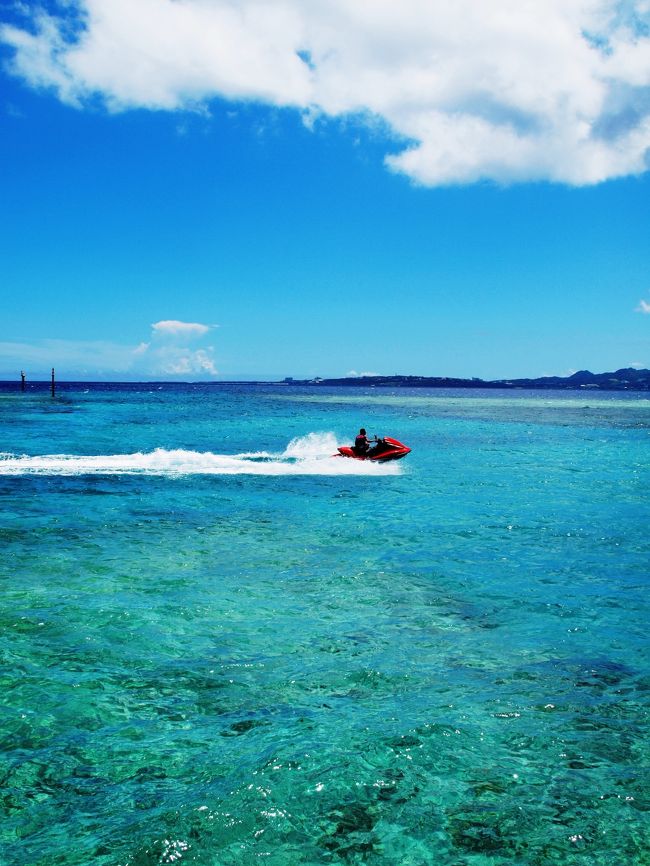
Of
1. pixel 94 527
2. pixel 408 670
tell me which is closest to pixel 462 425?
pixel 94 527

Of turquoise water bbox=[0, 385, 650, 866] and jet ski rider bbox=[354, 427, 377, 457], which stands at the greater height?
jet ski rider bbox=[354, 427, 377, 457]

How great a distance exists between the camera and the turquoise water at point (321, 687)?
241 inches

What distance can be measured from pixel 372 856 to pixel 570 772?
2705 mm

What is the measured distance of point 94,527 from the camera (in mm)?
18344

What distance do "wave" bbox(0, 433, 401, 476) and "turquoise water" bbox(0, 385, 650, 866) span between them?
8793 mm

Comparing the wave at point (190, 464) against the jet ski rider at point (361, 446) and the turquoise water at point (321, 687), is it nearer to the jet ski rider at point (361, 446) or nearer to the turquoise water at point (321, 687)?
the jet ski rider at point (361, 446)

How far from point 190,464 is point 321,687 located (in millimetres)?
24923

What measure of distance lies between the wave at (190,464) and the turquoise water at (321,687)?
28.8ft

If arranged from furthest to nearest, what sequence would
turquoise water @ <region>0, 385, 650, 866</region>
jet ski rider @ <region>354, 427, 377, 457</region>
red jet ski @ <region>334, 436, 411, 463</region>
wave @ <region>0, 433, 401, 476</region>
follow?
red jet ski @ <region>334, 436, 411, 463</region> < jet ski rider @ <region>354, 427, 377, 457</region> < wave @ <region>0, 433, 401, 476</region> < turquoise water @ <region>0, 385, 650, 866</region>

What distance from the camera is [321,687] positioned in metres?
8.91

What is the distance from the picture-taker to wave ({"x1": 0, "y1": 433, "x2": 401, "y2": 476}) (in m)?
29.9

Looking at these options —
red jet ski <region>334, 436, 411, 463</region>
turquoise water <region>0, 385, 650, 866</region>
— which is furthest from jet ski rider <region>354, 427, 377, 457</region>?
turquoise water <region>0, 385, 650, 866</region>

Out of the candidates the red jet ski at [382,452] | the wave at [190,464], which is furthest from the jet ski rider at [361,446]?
the wave at [190,464]

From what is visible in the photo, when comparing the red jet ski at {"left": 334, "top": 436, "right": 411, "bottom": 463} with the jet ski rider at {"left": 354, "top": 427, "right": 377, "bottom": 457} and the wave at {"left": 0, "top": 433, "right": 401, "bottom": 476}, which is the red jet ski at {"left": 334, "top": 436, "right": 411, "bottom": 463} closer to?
the jet ski rider at {"left": 354, "top": 427, "right": 377, "bottom": 457}
